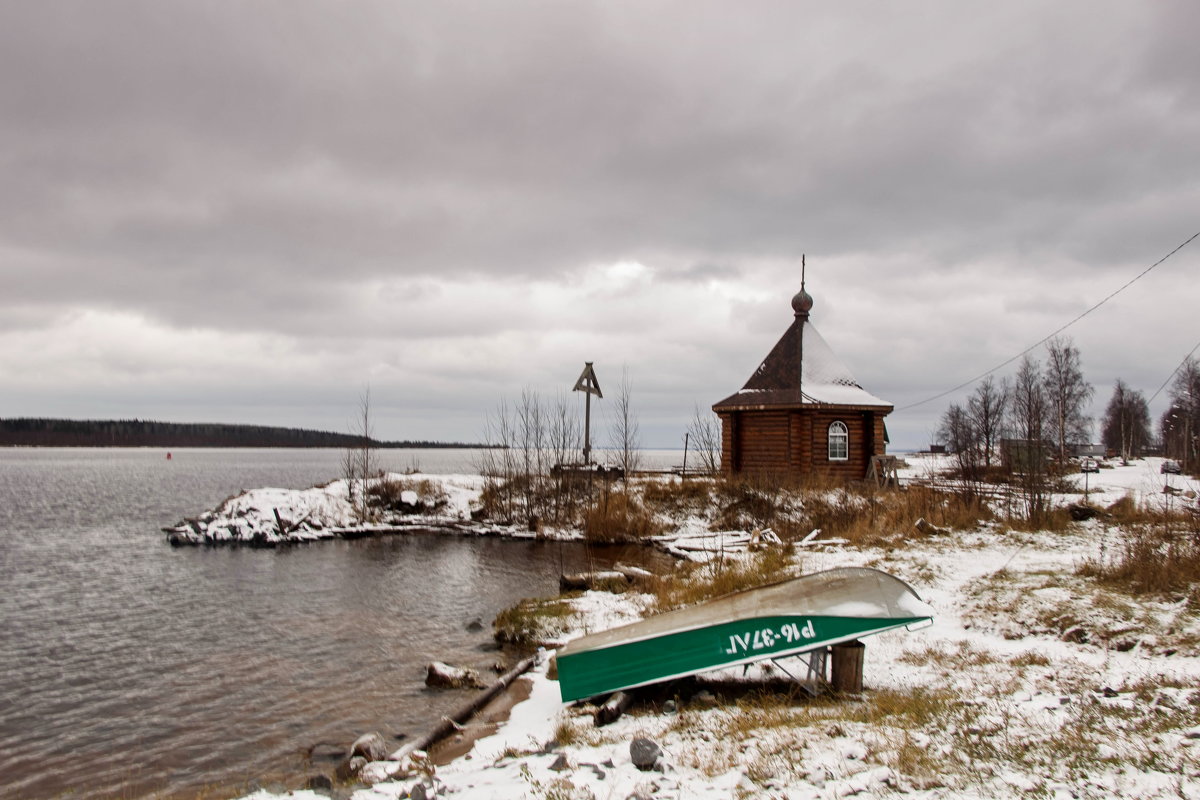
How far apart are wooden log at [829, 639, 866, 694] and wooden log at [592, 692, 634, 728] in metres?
2.24

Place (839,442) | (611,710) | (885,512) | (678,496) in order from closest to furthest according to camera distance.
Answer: (611,710) < (885,512) < (678,496) < (839,442)

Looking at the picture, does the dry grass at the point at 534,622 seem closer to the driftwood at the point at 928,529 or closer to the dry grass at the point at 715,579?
the dry grass at the point at 715,579

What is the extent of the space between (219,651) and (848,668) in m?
10.8

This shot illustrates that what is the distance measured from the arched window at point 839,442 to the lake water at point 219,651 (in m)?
10.5

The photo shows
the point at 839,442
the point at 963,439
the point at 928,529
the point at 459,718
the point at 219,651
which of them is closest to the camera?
the point at 459,718

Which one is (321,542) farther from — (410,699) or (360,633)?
(410,699)

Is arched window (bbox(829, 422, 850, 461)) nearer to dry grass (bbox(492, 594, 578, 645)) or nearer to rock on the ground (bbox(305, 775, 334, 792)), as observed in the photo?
dry grass (bbox(492, 594, 578, 645))

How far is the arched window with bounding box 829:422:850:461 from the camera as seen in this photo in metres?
29.3

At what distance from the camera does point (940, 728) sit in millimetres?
5992

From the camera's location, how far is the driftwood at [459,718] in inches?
306

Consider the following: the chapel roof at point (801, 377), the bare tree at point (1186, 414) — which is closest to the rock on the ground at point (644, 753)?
the chapel roof at point (801, 377)

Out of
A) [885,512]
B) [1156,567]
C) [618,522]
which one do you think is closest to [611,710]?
[1156,567]

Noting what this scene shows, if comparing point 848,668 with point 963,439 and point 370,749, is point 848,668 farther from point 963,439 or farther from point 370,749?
point 963,439

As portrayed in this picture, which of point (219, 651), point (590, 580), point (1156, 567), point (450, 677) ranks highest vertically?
point (1156, 567)
